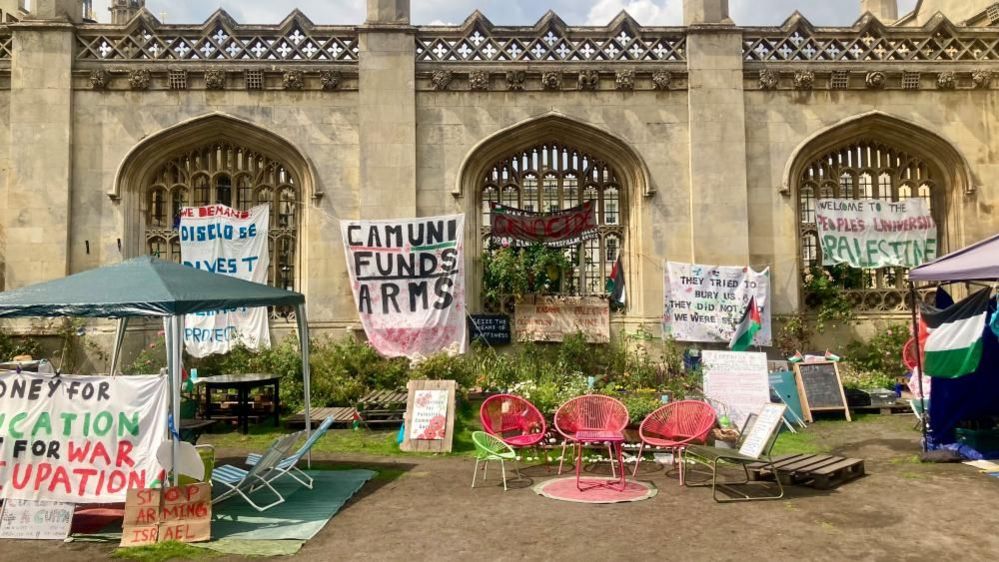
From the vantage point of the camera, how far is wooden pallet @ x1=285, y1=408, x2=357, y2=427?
424 inches

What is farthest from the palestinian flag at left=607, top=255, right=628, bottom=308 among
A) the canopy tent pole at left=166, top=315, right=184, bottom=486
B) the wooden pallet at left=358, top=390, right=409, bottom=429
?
the canopy tent pole at left=166, top=315, right=184, bottom=486

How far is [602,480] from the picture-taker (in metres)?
7.90

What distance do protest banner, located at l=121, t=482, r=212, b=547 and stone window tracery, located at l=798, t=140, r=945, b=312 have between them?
12740 millimetres

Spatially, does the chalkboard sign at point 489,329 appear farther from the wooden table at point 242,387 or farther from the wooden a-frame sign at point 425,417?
the wooden table at point 242,387

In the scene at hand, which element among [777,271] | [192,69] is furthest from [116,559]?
[777,271]

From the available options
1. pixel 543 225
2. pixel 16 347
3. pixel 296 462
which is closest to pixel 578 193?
pixel 543 225

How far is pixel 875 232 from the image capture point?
46.6ft

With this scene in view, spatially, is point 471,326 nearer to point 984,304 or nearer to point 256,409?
point 256,409

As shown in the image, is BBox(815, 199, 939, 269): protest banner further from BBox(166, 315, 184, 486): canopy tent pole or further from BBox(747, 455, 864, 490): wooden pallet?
BBox(166, 315, 184, 486): canopy tent pole

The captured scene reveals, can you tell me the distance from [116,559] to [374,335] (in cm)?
785

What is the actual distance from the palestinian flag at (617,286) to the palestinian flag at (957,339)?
6.32 m

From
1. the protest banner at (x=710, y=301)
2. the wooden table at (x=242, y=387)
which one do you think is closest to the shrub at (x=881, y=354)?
the protest banner at (x=710, y=301)

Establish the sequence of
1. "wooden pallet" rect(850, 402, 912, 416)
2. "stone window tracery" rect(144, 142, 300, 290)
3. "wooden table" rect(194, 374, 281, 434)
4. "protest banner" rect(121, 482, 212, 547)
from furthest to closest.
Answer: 1. "stone window tracery" rect(144, 142, 300, 290)
2. "wooden pallet" rect(850, 402, 912, 416)
3. "wooden table" rect(194, 374, 281, 434)
4. "protest banner" rect(121, 482, 212, 547)

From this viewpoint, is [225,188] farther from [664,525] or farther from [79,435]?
[664,525]
